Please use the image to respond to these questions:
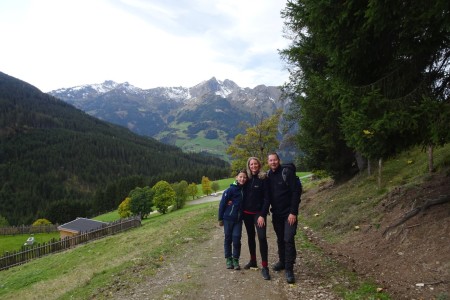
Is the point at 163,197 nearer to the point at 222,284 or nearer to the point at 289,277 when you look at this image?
the point at 222,284

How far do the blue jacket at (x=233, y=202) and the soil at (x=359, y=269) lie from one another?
138 centimetres

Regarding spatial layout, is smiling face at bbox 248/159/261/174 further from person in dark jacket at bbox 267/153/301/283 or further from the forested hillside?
the forested hillside

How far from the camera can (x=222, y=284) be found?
7594 mm

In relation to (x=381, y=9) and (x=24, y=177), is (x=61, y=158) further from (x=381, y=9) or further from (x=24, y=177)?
(x=381, y=9)

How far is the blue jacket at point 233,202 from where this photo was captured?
827cm

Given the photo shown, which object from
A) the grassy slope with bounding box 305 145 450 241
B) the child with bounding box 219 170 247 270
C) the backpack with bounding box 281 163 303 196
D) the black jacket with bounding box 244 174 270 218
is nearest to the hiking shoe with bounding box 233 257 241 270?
the child with bounding box 219 170 247 270

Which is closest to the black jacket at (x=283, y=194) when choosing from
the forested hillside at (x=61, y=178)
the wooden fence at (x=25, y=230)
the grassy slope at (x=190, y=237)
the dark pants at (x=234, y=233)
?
the dark pants at (x=234, y=233)

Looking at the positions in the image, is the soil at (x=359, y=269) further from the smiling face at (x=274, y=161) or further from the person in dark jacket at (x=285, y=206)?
the smiling face at (x=274, y=161)

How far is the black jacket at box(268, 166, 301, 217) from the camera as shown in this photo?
24.4 ft

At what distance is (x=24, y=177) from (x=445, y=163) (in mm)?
176880

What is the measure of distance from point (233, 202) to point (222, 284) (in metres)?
Answer: 1.90

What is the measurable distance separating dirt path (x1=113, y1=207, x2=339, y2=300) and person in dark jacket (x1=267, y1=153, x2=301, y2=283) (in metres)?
0.48

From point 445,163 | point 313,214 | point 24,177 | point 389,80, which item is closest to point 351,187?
point 313,214

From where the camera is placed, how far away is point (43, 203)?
134625mm
